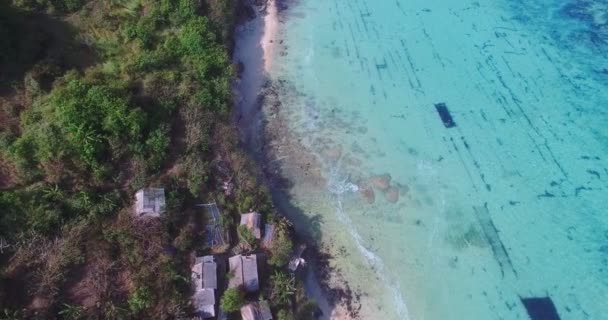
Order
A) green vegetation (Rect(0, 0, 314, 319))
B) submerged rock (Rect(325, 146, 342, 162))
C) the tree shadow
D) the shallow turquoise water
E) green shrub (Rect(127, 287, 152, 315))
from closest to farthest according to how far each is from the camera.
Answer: green shrub (Rect(127, 287, 152, 315)) < green vegetation (Rect(0, 0, 314, 319)) < the shallow turquoise water < the tree shadow < submerged rock (Rect(325, 146, 342, 162))

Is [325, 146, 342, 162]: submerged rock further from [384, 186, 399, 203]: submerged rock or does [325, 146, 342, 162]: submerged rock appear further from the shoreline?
[384, 186, 399, 203]: submerged rock

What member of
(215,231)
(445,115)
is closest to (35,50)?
(215,231)

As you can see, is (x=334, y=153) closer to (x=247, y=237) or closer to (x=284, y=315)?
(x=247, y=237)

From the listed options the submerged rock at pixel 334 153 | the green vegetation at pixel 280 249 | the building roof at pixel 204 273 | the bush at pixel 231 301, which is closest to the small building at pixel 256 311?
the bush at pixel 231 301

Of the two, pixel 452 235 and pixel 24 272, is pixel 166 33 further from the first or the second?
pixel 452 235

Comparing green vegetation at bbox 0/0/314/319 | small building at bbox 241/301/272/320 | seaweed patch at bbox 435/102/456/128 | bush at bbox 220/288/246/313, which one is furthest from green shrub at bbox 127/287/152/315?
seaweed patch at bbox 435/102/456/128

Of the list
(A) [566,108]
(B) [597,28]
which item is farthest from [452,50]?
(B) [597,28]

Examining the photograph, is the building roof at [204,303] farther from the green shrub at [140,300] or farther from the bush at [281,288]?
the bush at [281,288]
